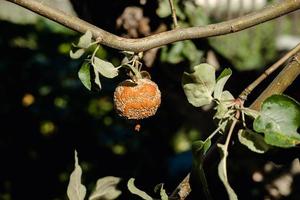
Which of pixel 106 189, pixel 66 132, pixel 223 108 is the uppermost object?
pixel 66 132

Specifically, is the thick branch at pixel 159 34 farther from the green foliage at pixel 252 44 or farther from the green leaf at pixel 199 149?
the green foliage at pixel 252 44

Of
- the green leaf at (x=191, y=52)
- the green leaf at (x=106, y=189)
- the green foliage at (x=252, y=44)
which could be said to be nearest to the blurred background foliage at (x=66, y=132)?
the green leaf at (x=191, y=52)

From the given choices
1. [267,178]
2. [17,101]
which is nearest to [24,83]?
[17,101]

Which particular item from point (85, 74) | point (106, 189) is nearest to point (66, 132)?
point (106, 189)

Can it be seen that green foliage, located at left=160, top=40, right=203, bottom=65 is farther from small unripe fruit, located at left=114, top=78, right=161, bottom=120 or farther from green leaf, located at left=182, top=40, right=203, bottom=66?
small unripe fruit, located at left=114, top=78, right=161, bottom=120

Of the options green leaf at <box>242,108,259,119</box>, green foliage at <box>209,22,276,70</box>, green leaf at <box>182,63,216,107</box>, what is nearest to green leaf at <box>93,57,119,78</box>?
green leaf at <box>182,63,216,107</box>

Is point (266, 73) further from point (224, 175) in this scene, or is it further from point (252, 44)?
point (252, 44)
